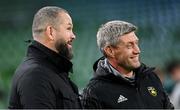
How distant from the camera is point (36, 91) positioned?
7.98 feet

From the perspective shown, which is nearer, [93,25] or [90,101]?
[90,101]

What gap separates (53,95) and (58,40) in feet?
1.08

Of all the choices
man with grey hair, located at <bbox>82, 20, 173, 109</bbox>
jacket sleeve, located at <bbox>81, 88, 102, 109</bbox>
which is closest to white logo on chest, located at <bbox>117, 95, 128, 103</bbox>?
man with grey hair, located at <bbox>82, 20, 173, 109</bbox>

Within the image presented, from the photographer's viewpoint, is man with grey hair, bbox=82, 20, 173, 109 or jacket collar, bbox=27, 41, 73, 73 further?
man with grey hair, bbox=82, 20, 173, 109

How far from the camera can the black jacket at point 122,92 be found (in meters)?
2.91

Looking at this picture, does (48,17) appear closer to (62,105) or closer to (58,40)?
(58,40)

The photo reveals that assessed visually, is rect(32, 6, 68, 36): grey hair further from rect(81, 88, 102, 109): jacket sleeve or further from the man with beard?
rect(81, 88, 102, 109): jacket sleeve

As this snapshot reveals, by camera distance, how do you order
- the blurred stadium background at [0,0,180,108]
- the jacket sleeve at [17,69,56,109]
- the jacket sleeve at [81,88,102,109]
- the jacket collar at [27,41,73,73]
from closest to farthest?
the jacket sleeve at [17,69,56,109] → the jacket collar at [27,41,73,73] → the jacket sleeve at [81,88,102,109] → the blurred stadium background at [0,0,180,108]

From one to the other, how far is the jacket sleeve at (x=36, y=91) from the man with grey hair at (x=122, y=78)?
47 centimetres

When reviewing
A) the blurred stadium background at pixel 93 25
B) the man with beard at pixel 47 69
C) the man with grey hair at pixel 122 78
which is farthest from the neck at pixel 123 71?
the blurred stadium background at pixel 93 25

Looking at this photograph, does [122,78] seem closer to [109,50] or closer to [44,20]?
[109,50]

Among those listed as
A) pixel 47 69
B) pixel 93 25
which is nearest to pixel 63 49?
pixel 47 69

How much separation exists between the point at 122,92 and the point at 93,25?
14.7ft

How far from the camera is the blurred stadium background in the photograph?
7.06 meters
